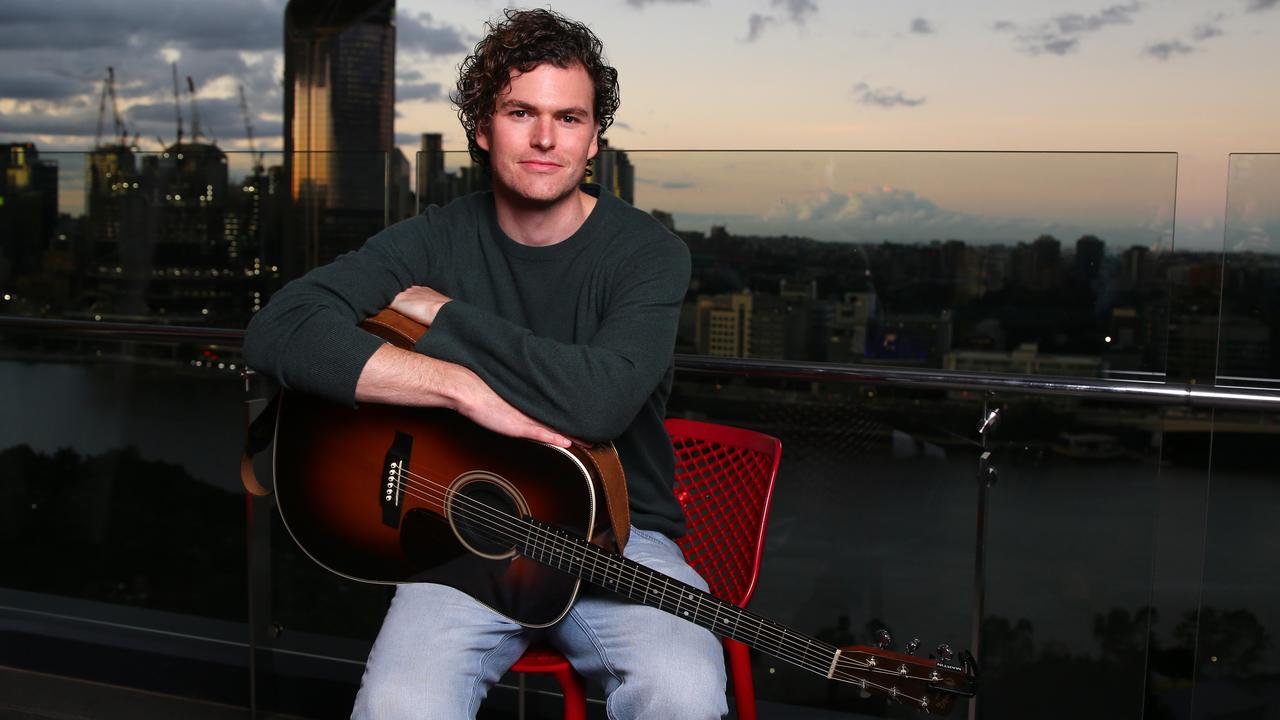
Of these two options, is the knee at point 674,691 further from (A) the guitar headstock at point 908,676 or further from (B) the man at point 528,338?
(A) the guitar headstock at point 908,676

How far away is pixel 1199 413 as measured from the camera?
79.0 inches

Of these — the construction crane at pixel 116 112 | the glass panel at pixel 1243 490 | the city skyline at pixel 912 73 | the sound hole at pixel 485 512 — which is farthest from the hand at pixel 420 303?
the construction crane at pixel 116 112

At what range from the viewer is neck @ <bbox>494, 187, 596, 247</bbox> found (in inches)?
68.8

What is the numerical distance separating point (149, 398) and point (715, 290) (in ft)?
8.03

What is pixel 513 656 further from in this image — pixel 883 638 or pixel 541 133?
pixel 541 133

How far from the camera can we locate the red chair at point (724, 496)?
6.08 feet

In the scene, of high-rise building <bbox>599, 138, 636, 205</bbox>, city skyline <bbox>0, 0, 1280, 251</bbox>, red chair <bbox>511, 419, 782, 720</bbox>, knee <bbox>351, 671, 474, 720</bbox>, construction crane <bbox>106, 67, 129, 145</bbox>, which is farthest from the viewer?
construction crane <bbox>106, 67, 129, 145</bbox>

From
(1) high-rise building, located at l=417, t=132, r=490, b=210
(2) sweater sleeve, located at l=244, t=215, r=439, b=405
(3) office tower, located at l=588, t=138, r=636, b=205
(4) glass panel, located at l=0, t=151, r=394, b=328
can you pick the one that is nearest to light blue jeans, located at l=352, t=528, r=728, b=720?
(2) sweater sleeve, located at l=244, t=215, r=439, b=405

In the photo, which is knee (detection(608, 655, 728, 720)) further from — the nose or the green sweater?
the nose

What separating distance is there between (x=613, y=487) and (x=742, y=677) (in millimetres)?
462

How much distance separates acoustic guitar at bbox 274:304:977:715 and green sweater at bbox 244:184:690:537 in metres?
0.08

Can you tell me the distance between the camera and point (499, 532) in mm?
1498

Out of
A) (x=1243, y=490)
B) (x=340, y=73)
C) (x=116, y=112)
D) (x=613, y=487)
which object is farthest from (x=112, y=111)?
(x=1243, y=490)

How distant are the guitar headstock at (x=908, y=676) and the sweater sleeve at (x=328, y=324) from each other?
81 centimetres
